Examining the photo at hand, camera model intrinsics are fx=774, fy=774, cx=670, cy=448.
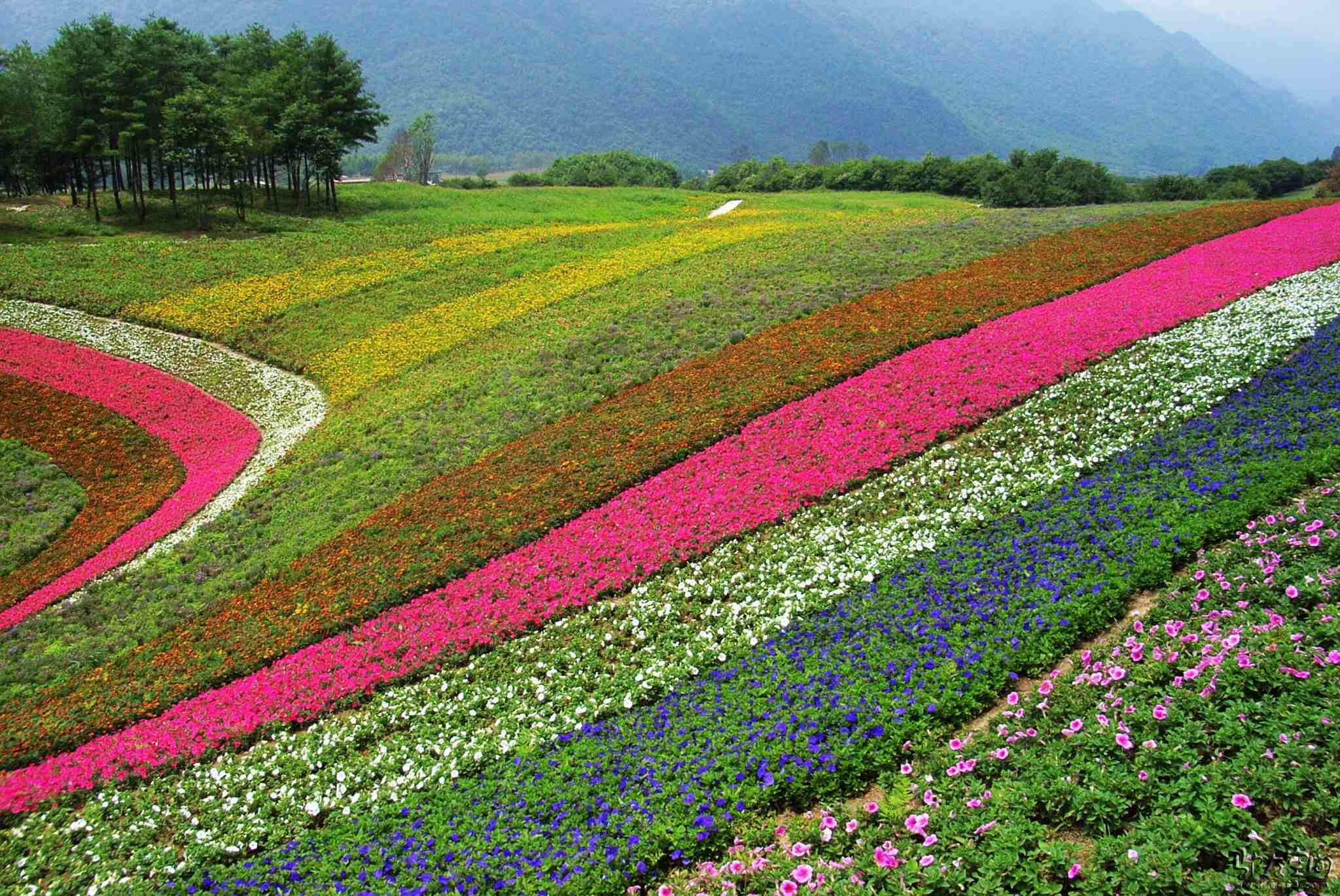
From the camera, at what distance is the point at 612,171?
4247 inches

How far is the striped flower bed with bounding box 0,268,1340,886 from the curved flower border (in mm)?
14349

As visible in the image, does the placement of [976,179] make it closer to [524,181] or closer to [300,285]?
[524,181]

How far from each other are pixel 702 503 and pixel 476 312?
73.0ft

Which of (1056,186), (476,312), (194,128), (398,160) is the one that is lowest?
(476,312)

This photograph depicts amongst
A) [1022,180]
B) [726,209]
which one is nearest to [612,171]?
[726,209]

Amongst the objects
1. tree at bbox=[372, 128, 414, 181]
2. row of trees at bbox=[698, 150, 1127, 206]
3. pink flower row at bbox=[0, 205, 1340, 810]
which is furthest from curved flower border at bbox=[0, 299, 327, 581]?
tree at bbox=[372, 128, 414, 181]

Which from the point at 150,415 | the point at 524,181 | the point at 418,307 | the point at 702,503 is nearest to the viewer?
the point at 702,503

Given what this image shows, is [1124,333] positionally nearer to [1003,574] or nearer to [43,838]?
[1003,574]

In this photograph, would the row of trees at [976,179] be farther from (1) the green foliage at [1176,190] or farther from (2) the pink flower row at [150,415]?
(2) the pink flower row at [150,415]

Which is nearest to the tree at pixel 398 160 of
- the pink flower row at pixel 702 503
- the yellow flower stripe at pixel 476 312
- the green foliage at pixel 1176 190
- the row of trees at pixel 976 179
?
the row of trees at pixel 976 179

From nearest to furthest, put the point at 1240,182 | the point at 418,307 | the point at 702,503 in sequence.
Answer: the point at 702,503 → the point at 418,307 → the point at 1240,182

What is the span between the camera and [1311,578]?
901 centimetres

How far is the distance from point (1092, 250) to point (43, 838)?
34779 millimetres

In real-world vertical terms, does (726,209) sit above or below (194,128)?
below
